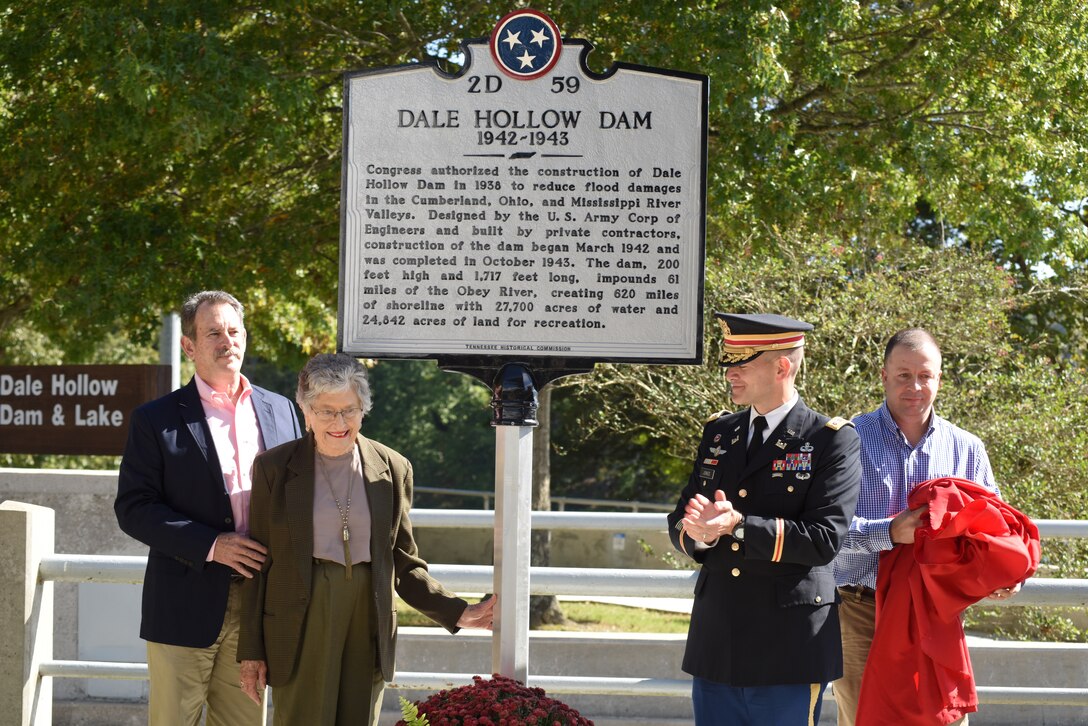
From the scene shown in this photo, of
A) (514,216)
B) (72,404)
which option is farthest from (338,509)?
(72,404)

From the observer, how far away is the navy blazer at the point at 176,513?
3846mm

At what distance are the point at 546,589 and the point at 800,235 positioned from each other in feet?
22.4

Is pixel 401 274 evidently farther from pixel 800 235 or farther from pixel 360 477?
pixel 800 235

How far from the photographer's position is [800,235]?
10734 mm

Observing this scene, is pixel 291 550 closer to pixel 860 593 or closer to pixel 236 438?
pixel 236 438

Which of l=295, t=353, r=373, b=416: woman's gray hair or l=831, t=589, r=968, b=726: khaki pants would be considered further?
l=831, t=589, r=968, b=726: khaki pants

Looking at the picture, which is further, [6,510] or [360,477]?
[6,510]

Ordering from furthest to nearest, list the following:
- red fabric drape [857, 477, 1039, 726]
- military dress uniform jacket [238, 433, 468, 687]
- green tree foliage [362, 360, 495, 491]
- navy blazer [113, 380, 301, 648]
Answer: green tree foliage [362, 360, 495, 491] < navy blazer [113, 380, 301, 648] < red fabric drape [857, 477, 1039, 726] < military dress uniform jacket [238, 433, 468, 687]

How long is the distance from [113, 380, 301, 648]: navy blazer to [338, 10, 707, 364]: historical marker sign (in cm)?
63

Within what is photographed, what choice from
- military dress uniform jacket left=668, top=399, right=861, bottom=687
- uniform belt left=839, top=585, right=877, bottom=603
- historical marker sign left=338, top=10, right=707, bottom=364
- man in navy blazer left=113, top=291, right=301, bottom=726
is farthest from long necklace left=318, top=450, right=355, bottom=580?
uniform belt left=839, top=585, right=877, bottom=603

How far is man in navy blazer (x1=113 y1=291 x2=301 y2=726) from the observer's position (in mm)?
3871

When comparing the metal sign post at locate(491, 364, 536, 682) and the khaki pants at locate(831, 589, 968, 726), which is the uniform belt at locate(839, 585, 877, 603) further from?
the metal sign post at locate(491, 364, 536, 682)

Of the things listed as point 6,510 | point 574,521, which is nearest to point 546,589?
point 574,521

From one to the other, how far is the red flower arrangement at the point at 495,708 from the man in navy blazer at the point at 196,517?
0.77 meters
